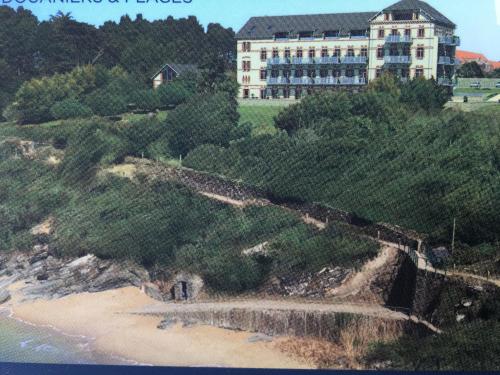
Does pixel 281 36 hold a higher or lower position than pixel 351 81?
higher

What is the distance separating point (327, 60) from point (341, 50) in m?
0.16

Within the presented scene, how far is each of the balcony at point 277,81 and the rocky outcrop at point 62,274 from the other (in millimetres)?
2254

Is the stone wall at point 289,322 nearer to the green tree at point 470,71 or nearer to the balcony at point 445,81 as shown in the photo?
the balcony at point 445,81

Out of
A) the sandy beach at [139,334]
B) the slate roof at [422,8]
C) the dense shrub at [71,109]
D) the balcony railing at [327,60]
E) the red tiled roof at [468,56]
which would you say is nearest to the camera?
the sandy beach at [139,334]

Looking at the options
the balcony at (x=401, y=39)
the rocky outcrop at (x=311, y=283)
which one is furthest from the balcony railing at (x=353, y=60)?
the rocky outcrop at (x=311, y=283)

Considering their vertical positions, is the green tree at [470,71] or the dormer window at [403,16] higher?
the dormer window at [403,16]

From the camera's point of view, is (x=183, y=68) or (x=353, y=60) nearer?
(x=353, y=60)

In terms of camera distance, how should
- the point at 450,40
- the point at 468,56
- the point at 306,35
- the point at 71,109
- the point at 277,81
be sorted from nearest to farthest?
the point at 450,40, the point at 468,56, the point at 306,35, the point at 277,81, the point at 71,109

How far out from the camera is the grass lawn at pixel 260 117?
6.52 m

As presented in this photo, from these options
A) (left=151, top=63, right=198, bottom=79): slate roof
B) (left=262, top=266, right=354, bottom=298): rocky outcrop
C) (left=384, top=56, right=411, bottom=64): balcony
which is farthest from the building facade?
(left=262, top=266, right=354, bottom=298): rocky outcrop

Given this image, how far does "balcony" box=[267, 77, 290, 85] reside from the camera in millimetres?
6553

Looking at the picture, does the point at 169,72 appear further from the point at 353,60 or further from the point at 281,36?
the point at 353,60

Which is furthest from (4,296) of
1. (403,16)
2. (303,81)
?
(403,16)

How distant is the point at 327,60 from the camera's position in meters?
6.46
